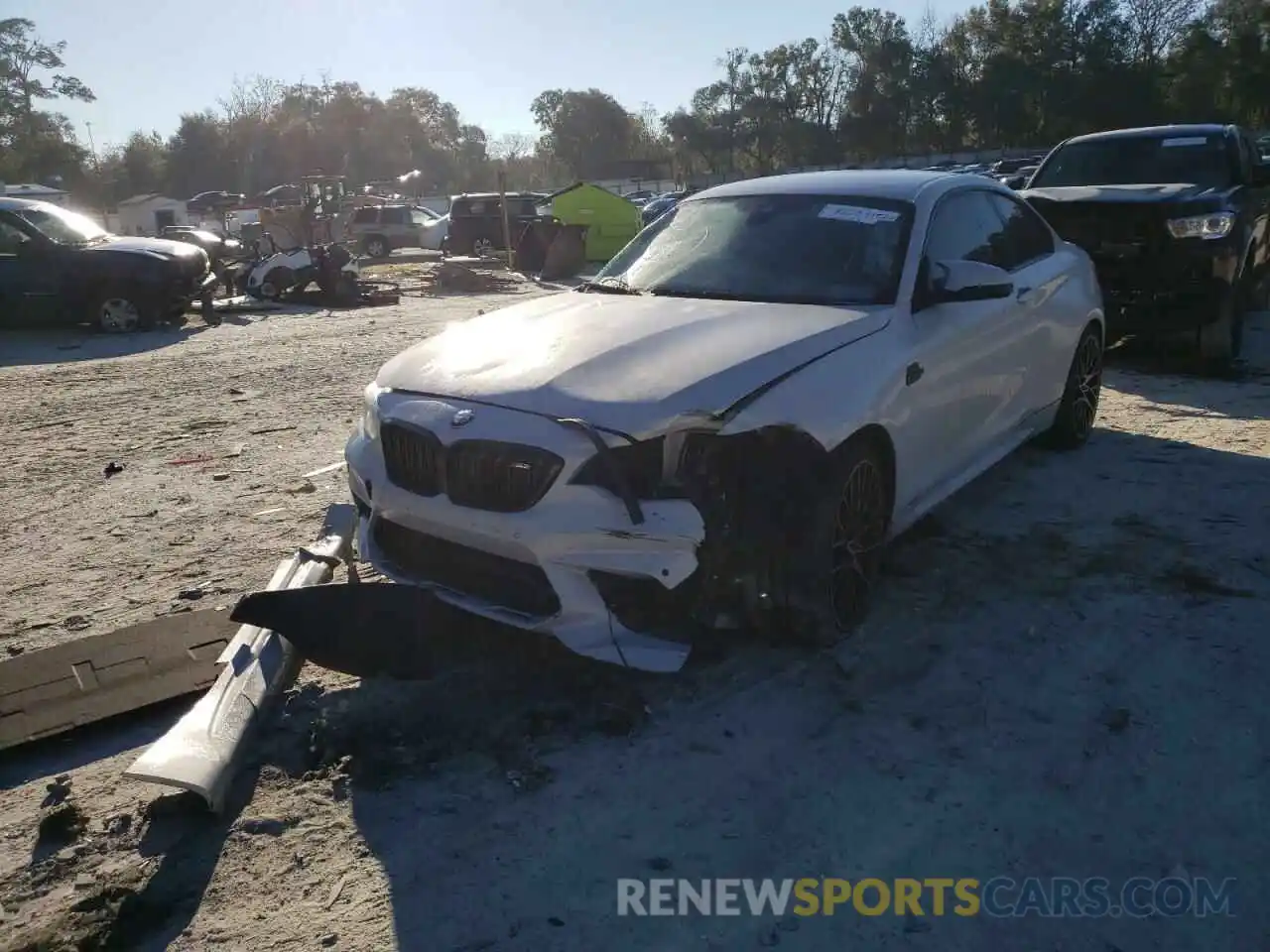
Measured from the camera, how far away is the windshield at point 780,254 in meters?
4.24

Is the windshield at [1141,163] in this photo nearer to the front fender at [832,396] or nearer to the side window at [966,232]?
the side window at [966,232]

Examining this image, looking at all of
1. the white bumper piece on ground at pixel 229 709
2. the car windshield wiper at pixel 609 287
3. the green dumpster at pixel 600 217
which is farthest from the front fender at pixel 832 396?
the green dumpster at pixel 600 217

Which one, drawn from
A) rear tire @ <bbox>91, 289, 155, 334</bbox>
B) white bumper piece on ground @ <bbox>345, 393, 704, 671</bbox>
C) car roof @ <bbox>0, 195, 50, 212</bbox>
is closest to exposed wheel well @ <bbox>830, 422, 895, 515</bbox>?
white bumper piece on ground @ <bbox>345, 393, 704, 671</bbox>

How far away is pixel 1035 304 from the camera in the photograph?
5.23m

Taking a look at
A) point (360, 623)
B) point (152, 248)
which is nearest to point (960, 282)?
point (360, 623)

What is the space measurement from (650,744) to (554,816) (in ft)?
1.47

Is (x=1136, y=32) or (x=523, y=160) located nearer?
(x=1136, y=32)

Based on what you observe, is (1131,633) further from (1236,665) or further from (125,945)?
(125,945)

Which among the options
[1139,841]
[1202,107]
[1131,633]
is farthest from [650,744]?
[1202,107]

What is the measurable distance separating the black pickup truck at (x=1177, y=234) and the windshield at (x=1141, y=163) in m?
Result: 0.01

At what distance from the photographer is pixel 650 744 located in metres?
3.15

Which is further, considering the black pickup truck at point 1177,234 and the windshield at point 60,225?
the windshield at point 60,225

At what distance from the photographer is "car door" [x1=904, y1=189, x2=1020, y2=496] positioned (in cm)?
410

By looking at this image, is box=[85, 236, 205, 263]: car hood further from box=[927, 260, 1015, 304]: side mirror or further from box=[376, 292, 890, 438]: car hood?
box=[927, 260, 1015, 304]: side mirror
